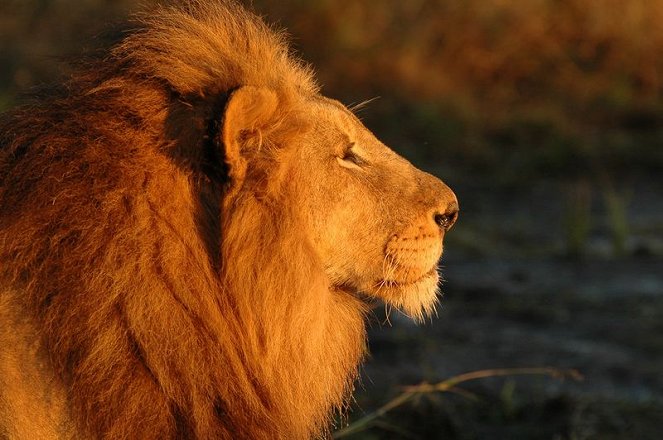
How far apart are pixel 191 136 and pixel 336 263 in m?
0.54

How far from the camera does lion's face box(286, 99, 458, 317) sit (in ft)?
10.5

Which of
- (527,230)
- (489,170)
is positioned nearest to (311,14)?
(489,170)

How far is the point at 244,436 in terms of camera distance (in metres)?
3.00

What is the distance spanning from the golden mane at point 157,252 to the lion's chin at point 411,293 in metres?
0.26

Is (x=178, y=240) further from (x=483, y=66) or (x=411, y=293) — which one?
(x=483, y=66)

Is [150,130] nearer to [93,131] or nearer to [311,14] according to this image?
[93,131]

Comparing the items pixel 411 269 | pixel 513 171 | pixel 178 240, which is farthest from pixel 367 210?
pixel 513 171

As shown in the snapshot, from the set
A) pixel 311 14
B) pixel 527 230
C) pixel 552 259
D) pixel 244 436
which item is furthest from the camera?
pixel 311 14

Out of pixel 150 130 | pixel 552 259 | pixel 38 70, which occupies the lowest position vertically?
pixel 38 70

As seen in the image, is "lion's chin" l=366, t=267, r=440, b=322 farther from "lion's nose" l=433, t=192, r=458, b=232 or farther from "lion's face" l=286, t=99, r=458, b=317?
"lion's nose" l=433, t=192, r=458, b=232

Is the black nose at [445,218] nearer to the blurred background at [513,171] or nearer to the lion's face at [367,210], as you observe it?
the lion's face at [367,210]

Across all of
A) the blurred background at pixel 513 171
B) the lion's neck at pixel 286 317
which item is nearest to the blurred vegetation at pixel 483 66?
the blurred background at pixel 513 171

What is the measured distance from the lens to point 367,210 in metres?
3.30

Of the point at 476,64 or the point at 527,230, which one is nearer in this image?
the point at 527,230
